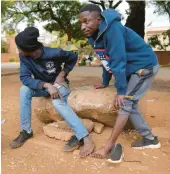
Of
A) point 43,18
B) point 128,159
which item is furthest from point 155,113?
point 43,18

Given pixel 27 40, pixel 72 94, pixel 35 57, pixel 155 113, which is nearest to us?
pixel 27 40

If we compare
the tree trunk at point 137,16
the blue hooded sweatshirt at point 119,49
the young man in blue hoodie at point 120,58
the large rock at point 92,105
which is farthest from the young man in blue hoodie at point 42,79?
the tree trunk at point 137,16

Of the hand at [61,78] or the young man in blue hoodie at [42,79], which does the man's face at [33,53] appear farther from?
the hand at [61,78]

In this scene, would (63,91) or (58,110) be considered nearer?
(58,110)

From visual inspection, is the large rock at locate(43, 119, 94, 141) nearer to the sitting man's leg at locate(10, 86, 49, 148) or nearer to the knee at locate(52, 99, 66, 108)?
the sitting man's leg at locate(10, 86, 49, 148)

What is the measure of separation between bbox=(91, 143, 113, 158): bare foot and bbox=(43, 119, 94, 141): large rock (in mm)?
473

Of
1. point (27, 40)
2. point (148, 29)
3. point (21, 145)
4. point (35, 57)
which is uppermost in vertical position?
point (27, 40)

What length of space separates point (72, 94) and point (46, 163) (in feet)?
3.39

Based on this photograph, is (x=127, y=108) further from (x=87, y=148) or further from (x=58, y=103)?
(x=58, y=103)

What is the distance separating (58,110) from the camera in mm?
2916

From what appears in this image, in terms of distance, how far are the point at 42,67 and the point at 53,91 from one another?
1.11 feet

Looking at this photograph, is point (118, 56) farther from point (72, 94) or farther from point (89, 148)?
point (72, 94)

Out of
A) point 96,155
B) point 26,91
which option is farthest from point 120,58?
point 26,91

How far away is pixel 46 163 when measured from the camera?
8.77 feet
